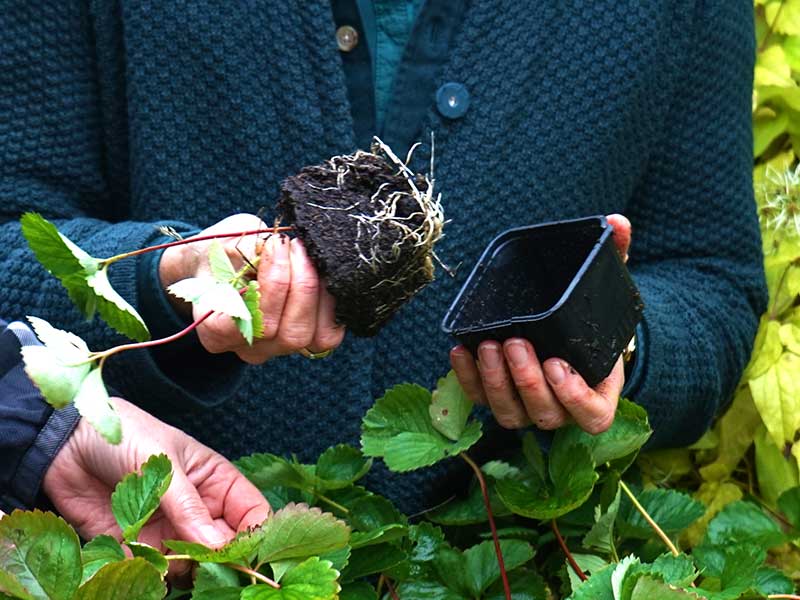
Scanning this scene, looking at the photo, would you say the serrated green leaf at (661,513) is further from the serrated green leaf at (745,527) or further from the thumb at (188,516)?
the thumb at (188,516)

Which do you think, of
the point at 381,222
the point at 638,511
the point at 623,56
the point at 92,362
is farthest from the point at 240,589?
the point at 623,56

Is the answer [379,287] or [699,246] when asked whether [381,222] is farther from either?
[699,246]

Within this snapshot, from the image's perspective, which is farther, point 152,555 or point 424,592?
point 424,592

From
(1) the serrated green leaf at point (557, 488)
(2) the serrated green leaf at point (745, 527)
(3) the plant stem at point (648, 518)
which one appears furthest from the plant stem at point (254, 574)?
(2) the serrated green leaf at point (745, 527)

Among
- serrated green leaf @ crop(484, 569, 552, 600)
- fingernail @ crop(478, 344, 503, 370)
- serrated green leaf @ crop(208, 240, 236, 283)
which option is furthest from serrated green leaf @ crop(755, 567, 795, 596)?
serrated green leaf @ crop(208, 240, 236, 283)

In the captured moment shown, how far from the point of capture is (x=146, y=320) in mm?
865

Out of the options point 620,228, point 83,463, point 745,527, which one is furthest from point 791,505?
point 83,463

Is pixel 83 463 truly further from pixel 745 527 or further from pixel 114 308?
pixel 745 527

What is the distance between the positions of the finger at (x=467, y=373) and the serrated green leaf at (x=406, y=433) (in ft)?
0.08

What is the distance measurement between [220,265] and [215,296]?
4 cm

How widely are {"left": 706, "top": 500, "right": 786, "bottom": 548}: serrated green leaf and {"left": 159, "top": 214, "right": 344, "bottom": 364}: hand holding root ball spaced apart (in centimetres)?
47

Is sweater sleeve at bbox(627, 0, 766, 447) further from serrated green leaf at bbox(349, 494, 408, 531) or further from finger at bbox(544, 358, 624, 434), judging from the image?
serrated green leaf at bbox(349, 494, 408, 531)

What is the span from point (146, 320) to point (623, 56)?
64 centimetres

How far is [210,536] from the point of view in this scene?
71 cm
